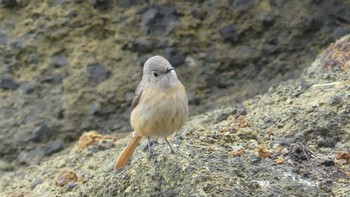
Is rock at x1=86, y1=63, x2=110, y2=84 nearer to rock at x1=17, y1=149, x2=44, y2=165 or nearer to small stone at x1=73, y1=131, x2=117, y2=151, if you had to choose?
rock at x1=17, y1=149, x2=44, y2=165

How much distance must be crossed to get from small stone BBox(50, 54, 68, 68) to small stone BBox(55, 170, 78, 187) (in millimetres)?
2848

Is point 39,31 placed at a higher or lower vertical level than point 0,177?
higher

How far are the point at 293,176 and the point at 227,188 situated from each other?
0.52m

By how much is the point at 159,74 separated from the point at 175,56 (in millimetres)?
3401

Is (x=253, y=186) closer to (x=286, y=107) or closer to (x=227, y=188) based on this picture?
(x=227, y=188)

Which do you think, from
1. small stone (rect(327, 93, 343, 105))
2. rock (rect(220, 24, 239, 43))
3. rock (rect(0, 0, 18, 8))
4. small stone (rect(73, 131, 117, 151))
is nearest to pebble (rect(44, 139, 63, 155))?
small stone (rect(73, 131, 117, 151))

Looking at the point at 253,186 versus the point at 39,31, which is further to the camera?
the point at 39,31

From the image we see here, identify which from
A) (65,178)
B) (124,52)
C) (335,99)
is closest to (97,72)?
(124,52)

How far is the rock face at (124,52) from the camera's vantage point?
10820 millimetres

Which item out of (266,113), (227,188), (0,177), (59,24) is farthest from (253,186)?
(59,24)

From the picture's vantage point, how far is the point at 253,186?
6.03m

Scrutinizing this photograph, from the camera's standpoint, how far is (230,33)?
36.1ft

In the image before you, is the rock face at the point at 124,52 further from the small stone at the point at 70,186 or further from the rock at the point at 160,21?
the small stone at the point at 70,186

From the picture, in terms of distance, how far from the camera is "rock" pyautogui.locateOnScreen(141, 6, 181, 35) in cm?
1101
